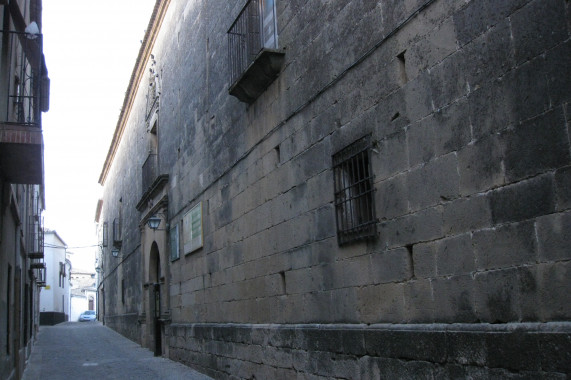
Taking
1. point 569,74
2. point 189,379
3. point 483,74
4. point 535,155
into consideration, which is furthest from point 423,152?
point 189,379

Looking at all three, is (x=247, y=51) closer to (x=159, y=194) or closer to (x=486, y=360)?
(x=486, y=360)

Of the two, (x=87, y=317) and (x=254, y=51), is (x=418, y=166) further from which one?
(x=87, y=317)

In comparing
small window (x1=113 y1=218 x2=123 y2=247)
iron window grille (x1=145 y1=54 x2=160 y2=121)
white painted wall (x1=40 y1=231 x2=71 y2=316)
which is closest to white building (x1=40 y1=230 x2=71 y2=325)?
white painted wall (x1=40 y1=231 x2=71 y2=316)

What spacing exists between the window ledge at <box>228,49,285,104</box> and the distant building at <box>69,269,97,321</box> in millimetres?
56952

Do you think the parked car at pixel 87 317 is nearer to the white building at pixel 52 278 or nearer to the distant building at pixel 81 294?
the white building at pixel 52 278

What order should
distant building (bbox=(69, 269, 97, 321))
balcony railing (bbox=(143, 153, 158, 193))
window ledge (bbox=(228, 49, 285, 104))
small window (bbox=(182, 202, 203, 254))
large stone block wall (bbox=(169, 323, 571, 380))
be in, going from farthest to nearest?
distant building (bbox=(69, 269, 97, 321)), balcony railing (bbox=(143, 153, 158, 193)), small window (bbox=(182, 202, 203, 254)), window ledge (bbox=(228, 49, 285, 104)), large stone block wall (bbox=(169, 323, 571, 380))

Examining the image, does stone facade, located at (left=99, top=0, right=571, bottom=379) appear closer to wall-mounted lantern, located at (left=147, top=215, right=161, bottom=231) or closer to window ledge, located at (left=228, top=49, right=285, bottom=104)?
window ledge, located at (left=228, top=49, right=285, bottom=104)

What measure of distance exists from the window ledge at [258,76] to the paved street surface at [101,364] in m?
4.84

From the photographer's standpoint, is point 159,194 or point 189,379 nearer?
point 189,379

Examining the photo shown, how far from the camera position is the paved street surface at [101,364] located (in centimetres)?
1099

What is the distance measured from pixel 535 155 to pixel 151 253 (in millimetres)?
13452

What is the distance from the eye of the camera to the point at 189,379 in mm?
9922

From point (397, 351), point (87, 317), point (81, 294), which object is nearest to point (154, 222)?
point (397, 351)

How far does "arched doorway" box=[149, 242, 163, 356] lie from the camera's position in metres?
15.0
